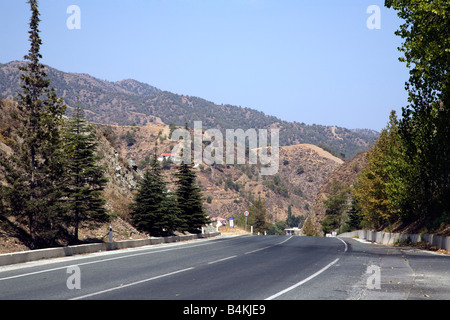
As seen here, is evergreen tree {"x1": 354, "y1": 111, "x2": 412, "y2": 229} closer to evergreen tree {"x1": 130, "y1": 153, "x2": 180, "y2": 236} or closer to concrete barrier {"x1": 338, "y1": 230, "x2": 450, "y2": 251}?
concrete barrier {"x1": 338, "y1": 230, "x2": 450, "y2": 251}

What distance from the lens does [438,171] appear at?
2886 cm

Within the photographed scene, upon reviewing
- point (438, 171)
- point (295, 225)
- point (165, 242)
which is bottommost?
point (295, 225)

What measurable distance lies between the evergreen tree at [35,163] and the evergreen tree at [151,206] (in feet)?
42.1

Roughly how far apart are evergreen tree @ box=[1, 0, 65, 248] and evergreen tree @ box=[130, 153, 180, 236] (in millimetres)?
12836

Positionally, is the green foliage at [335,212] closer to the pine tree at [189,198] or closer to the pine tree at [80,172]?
the pine tree at [189,198]

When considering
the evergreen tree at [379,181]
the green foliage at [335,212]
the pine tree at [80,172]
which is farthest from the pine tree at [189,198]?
the green foliage at [335,212]

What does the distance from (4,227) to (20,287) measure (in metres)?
10.6

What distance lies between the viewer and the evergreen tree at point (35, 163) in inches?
812

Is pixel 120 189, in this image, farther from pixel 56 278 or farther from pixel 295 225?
pixel 295 225

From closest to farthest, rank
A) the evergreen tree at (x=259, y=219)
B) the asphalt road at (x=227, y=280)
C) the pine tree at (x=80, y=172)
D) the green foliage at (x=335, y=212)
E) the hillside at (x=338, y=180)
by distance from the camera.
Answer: the asphalt road at (x=227, y=280), the pine tree at (x=80, y=172), the green foliage at (x=335, y=212), the evergreen tree at (x=259, y=219), the hillside at (x=338, y=180)

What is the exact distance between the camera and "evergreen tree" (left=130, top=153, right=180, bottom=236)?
35.9m

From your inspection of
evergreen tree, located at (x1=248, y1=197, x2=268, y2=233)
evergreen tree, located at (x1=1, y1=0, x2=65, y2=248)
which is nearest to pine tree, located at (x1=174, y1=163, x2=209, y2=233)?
evergreen tree, located at (x1=1, y1=0, x2=65, y2=248)
